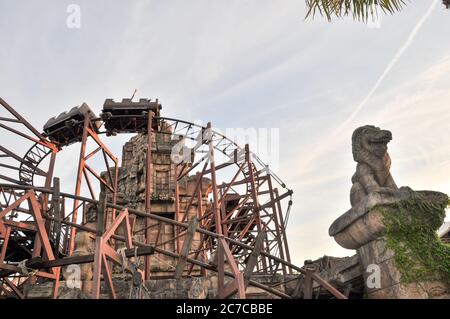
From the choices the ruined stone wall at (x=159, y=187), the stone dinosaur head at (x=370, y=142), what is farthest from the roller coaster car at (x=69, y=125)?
the stone dinosaur head at (x=370, y=142)

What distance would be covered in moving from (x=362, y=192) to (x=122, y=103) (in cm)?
1078

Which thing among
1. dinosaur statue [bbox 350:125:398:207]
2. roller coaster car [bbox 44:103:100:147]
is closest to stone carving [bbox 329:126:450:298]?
dinosaur statue [bbox 350:125:398:207]

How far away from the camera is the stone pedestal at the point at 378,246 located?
16.6 ft

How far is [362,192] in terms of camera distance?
6227 millimetres

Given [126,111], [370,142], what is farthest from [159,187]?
[370,142]

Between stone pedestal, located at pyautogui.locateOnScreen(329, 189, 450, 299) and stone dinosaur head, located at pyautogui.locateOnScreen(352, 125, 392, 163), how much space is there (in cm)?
97

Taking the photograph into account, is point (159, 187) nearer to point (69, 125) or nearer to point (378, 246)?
point (69, 125)

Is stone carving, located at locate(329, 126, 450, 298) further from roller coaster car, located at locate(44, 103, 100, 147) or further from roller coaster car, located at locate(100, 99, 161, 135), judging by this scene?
roller coaster car, located at locate(44, 103, 100, 147)

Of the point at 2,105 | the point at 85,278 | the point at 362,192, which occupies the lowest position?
the point at 85,278

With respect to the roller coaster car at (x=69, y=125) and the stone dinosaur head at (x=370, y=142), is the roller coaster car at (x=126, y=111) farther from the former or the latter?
the stone dinosaur head at (x=370, y=142)

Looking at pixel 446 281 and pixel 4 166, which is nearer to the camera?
pixel 446 281
